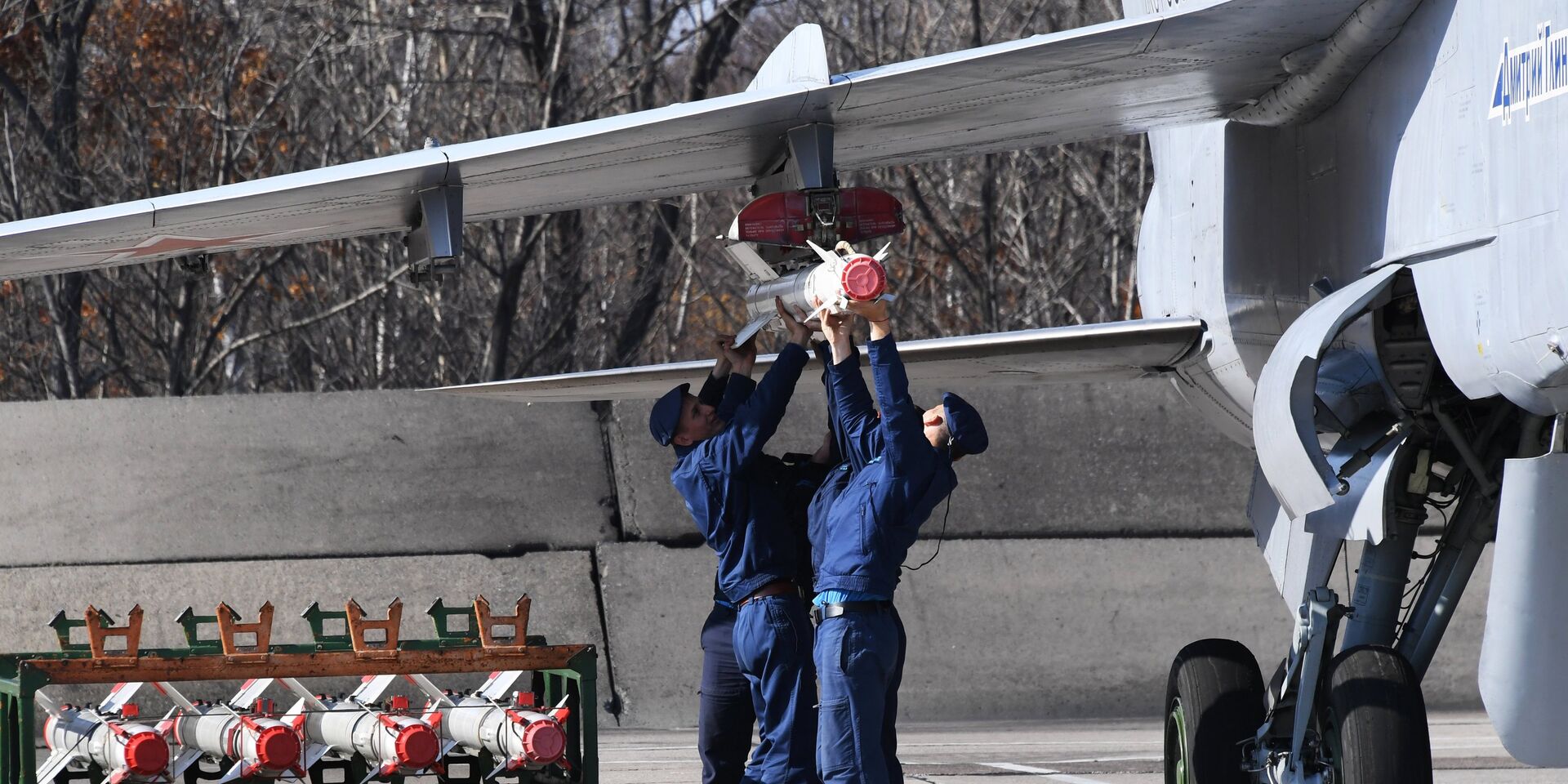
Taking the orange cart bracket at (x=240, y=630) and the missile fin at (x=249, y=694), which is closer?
the orange cart bracket at (x=240, y=630)

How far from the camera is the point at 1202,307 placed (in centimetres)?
659

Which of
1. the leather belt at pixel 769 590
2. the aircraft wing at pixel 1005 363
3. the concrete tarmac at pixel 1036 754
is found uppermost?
the aircraft wing at pixel 1005 363

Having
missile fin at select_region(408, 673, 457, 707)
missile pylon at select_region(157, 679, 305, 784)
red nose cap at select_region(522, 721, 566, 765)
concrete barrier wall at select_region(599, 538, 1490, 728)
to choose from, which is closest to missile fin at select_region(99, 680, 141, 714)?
missile pylon at select_region(157, 679, 305, 784)

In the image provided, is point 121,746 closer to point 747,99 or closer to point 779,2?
point 747,99

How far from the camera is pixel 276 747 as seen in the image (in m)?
6.39

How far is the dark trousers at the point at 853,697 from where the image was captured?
5.58 meters

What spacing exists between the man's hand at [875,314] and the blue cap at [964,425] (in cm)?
48

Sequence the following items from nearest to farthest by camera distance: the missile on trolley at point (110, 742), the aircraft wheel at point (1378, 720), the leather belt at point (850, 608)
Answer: the aircraft wheel at point (1378, 720) < the leather belt at point (850, 608) < the missile on trolley at point (110, 742)

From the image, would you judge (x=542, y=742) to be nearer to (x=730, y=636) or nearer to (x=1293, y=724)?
(x=730, y=636)

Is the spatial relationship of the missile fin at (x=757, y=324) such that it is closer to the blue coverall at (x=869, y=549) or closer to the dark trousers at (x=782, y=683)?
the blue coverall at (x=869, y=549)

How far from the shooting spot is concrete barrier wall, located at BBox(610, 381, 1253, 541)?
10.8 metres

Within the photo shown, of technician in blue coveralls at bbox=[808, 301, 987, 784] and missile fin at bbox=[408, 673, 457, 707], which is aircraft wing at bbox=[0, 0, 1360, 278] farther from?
missile fin at bbox=[408, 673, 457, 707]

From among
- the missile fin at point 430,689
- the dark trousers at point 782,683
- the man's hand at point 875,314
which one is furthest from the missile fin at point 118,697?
the man's hand at point 875,314

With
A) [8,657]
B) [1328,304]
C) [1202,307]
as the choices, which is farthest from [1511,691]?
[8,657]
